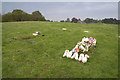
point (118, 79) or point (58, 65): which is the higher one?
point (58, 65)

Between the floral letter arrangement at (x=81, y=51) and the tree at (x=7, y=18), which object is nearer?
the floral letter arrangement at (x=81, y=51)

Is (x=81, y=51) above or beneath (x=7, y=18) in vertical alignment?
beneath

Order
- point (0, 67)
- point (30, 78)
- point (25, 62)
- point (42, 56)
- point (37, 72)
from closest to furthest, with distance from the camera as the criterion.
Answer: point (30, 78) < point (37, 72) < point (0, 67) < point (25, 62) < point (42, 56)

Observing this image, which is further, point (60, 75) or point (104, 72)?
point (104, 72)

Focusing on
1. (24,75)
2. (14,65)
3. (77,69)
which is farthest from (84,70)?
(14,65)

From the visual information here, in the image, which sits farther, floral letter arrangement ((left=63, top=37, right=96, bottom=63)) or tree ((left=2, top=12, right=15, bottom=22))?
tree ((left=2, top=12, right=15, bottom=22))

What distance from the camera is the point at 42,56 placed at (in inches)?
400

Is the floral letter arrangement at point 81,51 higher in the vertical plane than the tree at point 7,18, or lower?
lower

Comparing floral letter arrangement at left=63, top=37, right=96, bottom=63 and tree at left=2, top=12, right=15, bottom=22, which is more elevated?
tree at left=2, top=12, right=15, bottom=22

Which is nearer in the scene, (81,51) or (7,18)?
(81,51)

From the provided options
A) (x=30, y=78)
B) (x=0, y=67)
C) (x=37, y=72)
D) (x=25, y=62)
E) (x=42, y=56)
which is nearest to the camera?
(x=30, y=78)

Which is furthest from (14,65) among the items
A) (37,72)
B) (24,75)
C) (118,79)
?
(118,79)

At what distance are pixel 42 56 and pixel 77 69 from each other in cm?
411

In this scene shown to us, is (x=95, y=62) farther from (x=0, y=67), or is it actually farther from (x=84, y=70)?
(x=0, y=67)
